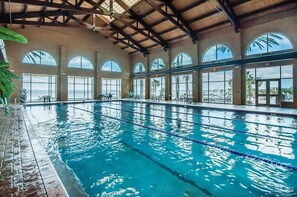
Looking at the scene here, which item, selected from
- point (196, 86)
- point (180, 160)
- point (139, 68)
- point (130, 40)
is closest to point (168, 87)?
point (196, 86)

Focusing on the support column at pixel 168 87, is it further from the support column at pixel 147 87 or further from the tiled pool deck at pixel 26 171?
the tiled pool deck at pixel 26 171

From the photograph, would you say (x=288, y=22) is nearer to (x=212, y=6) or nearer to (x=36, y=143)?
(x=212, y=6)

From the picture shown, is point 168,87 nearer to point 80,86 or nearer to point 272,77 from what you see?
point 272,77

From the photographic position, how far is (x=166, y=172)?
2.93 m

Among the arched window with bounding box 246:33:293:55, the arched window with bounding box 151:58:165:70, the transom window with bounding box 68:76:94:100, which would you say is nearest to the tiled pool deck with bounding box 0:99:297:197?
the arched window with bounding box 246:33:293:55

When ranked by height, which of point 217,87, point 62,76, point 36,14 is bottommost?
point 217,87

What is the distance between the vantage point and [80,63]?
17094 millimetres

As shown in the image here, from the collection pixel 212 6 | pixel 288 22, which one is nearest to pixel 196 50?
pixel 212 6

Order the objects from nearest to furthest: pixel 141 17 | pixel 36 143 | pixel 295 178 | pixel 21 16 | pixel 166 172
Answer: pixel 295 178
pixel 166 172
pixel 36 143
pixel 21 16
pixel 141 17

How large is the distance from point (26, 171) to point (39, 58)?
15.4 m

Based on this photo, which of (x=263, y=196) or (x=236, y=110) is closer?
(x=263, y=196)

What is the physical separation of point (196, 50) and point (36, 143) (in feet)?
41.3

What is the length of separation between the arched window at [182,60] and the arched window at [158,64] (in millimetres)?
1502

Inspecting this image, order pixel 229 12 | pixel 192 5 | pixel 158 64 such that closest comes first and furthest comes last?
pixel 229 12 < pixel 192 5 < pixel 158 64
